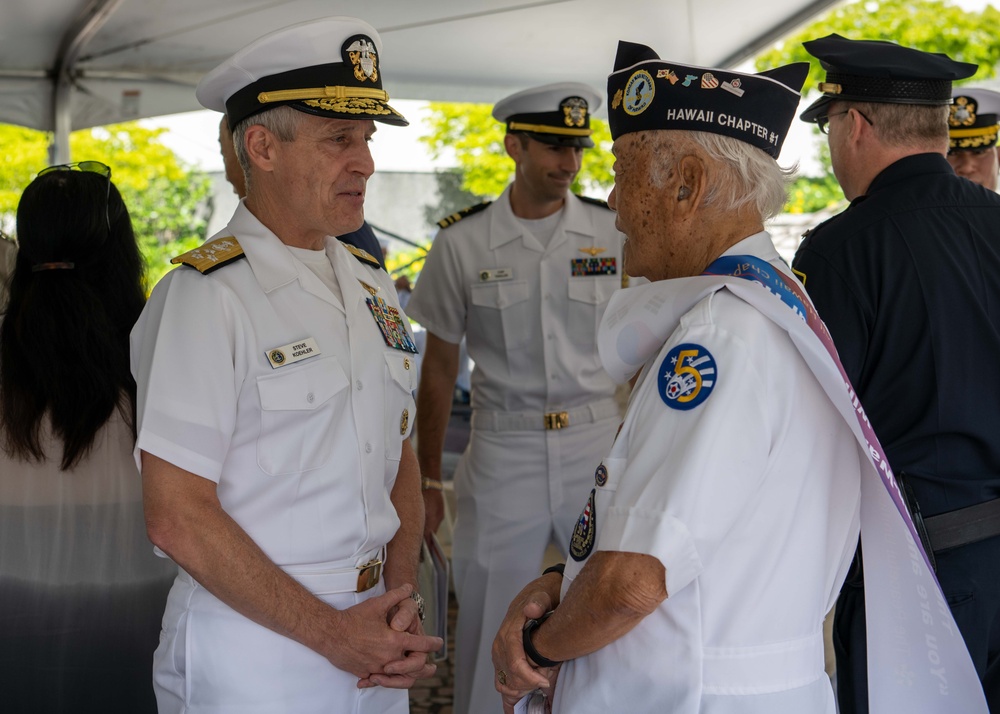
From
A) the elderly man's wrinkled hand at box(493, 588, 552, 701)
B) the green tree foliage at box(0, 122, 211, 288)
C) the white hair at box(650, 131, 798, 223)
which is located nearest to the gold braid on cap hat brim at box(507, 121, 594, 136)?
the white hair at box(650, 131, 798, 223)

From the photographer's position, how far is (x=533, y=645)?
1.51 m

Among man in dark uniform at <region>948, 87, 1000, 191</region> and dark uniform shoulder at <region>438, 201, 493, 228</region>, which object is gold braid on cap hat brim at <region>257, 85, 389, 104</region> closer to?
dark uniform shoulder at <region>438, 201, 493, 228</region>

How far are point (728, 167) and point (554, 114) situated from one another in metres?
1.99

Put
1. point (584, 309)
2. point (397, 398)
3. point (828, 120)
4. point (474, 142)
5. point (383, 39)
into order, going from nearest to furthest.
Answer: point (397, 398), point (828, 120), point (584, 309), point (383, 39), point (474, 142)

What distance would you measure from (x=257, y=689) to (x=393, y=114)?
105cm

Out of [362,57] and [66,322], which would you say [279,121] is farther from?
[66,322]

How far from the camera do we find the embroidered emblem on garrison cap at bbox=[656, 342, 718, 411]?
132cm

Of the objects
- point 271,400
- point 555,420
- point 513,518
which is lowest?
point 513,518

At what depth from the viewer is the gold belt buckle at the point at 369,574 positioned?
1.79 m

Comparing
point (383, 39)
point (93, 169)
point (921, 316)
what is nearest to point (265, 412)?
point (93, 169)

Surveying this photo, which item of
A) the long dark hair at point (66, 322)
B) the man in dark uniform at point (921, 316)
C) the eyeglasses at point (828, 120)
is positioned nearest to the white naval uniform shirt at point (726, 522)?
the man in dark uniform at point (921, 316)

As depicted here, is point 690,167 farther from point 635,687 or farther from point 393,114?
point 635,687

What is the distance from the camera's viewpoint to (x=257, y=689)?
1.67 meters

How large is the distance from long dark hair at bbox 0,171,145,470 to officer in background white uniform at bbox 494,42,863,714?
41.9 inches
